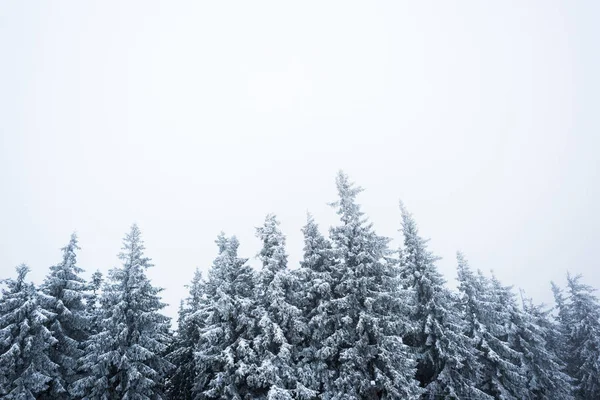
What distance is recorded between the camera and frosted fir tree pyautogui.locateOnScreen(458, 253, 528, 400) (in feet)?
87.0

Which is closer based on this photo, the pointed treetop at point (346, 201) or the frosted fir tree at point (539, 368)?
the pointed treetop at point (346, 201)

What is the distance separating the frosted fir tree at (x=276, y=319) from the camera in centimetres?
1878

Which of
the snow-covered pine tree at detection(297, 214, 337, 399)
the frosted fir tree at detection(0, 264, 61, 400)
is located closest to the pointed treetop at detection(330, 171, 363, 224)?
the snow-covered pine tree at detection(297, 214, 337, 399)

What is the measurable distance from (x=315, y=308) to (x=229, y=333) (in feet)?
17.5

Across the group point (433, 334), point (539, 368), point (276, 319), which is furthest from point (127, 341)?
point (539, 368)

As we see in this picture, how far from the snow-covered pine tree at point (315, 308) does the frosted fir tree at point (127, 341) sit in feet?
30.9

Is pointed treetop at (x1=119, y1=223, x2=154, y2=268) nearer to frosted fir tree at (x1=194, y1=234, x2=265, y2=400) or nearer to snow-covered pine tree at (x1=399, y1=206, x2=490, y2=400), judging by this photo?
frosted fir tree at (x1=194, y1=234, x2=265, y2=400)

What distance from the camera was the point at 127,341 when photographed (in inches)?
887

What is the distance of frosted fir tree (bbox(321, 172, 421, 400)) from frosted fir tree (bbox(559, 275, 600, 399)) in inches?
995

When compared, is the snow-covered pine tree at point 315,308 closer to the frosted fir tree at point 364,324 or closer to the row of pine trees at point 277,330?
the row of pine trees at point 277,330

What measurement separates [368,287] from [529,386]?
2116 cm

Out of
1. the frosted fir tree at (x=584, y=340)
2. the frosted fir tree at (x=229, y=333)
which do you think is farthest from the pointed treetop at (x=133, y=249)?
the frosted fir tree at (x=584, y=340)

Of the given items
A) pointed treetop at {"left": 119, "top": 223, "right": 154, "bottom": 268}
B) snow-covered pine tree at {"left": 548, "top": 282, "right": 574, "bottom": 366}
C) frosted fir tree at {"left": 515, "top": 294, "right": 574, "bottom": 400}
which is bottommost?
frosted fir tree at {"left": 515, "top": 294, "right": 574, "bottom": 400}

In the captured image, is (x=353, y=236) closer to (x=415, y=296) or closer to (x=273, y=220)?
(x=273, y=220)
